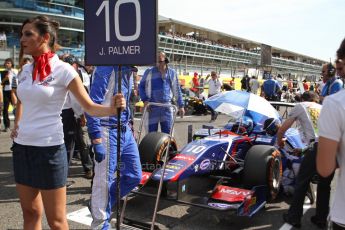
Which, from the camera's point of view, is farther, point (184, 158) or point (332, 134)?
point (184, 158)

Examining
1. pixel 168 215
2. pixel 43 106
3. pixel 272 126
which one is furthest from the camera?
pixel 272 126

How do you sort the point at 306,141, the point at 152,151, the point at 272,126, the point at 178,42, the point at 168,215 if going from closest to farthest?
the point at 168,215, the point at 306,141, the point at 152,151, the point at 272,126, the point at 178,42

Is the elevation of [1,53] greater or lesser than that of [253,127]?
greater

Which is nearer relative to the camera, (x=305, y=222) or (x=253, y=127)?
(x=305, y=222)

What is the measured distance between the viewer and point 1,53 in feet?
69.4

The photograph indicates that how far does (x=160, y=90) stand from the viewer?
566cm

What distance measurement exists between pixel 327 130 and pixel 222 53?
5829cm

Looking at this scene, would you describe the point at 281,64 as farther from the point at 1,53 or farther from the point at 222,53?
the point at 1,53

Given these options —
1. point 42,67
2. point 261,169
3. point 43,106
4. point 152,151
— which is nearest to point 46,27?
point 42,67

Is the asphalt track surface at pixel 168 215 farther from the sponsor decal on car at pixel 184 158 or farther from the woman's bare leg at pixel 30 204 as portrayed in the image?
the woman's bare leg at pixel 30 204

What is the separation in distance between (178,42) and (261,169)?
44.4m

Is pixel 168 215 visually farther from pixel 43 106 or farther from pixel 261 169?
pixel 43 106

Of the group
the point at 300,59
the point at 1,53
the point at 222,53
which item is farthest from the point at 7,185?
the point at 300,59

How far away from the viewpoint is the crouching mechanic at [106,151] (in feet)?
9.68
